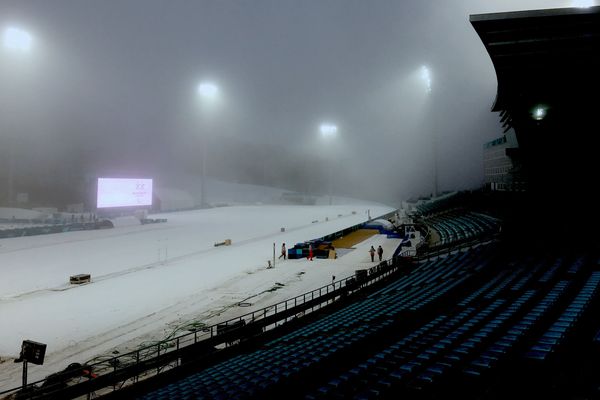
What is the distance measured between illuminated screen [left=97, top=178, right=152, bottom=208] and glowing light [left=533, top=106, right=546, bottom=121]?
47.8 m

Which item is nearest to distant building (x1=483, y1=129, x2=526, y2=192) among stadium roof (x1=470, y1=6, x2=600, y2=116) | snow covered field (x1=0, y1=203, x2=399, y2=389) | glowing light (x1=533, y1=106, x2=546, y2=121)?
glowing light (x1=533, y1=106, x2=546, y2=121)

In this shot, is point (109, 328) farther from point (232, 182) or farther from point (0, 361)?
point (232, 182)

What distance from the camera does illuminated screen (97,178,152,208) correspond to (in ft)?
159

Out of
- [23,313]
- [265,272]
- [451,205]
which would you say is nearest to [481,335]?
[265,272]

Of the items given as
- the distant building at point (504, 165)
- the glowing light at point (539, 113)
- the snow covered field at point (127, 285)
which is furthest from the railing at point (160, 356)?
the distant building at point (504, 165)

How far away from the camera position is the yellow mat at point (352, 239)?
118 ft

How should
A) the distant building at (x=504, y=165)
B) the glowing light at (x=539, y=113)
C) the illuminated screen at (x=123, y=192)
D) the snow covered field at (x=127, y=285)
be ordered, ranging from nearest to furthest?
the snow covered field at (x=127, y=285) < the glowing light at (x=539, y=113) < the distant building at (x=504, y=165) < the illuminated screen at (x=123, y=192)

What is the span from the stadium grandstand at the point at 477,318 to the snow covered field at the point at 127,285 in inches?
82.2

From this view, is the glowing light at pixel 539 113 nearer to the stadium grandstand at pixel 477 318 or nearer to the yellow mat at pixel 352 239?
the stadium grandstand at pixel 477 318

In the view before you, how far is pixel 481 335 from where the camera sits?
9461 millimetres

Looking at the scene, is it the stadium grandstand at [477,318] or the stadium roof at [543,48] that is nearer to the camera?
the stadium grandstand at [477,318]

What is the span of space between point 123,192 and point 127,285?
35.1 m

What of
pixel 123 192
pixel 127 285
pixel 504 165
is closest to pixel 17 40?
pixel 123 192

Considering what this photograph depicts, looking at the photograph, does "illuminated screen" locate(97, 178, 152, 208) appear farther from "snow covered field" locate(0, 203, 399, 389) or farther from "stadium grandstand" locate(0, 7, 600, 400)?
"stadium grandstand" locate(0, 7, 600, 400)
